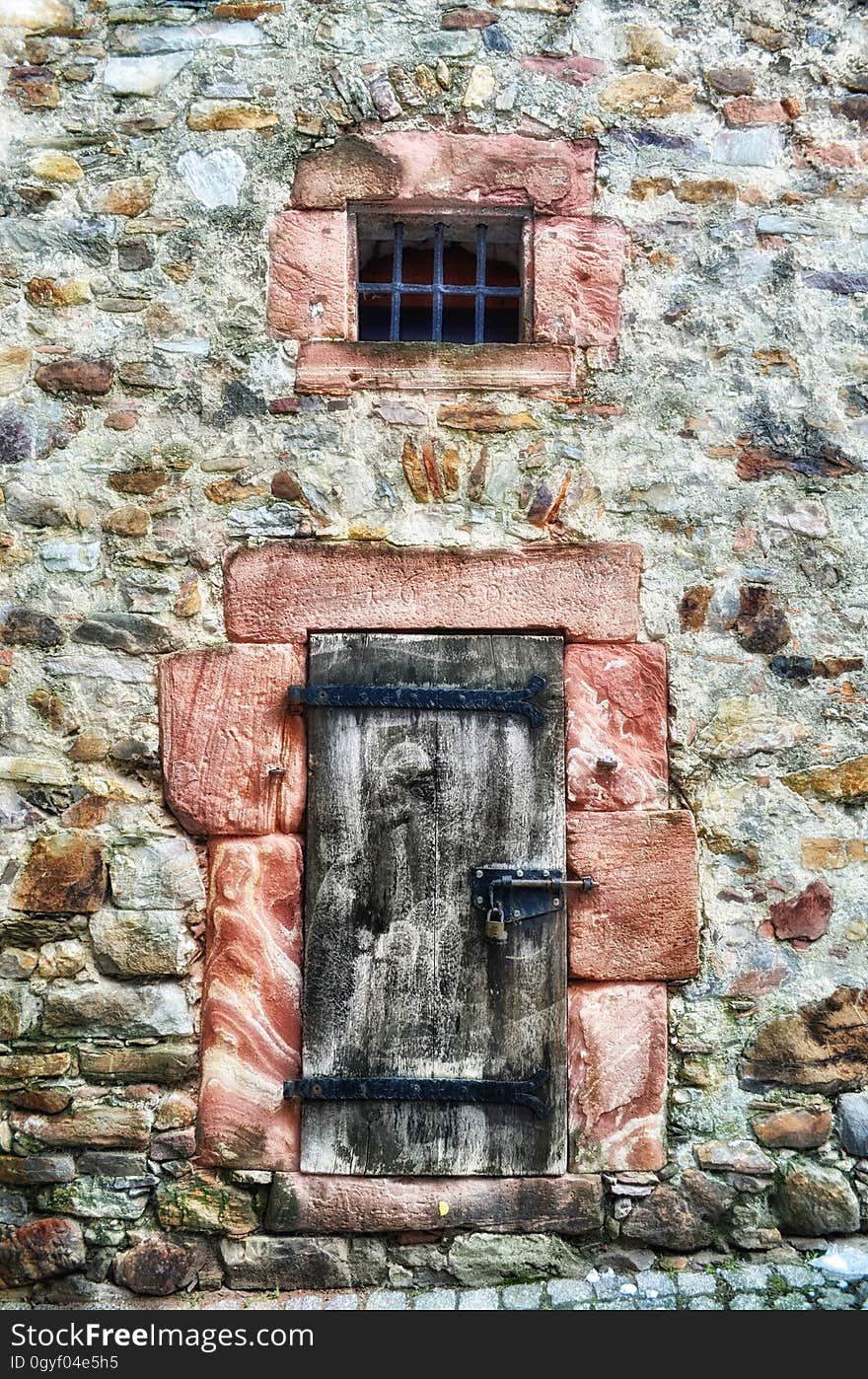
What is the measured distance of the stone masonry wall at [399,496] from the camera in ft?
11.6

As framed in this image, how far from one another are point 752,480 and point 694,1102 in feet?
6.05

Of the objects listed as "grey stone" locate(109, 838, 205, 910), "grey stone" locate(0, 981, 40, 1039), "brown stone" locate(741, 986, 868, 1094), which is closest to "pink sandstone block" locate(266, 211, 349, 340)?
"grey stone" locate(109, 838, 205, 910)

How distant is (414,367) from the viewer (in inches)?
149

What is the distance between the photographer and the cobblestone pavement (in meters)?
3.38

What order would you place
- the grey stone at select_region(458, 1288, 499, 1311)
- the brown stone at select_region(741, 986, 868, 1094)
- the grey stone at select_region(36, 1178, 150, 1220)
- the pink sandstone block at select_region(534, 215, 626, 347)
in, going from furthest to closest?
1. the pink sandstone block at select_region(534, 215, 626, 347)
2. the brown stone at select_region(741, 986, 868, 1094)
3. the grey stone at select_region(36, 1178, 150, 1220)
4. the grey stone at select_region(458, 1288, 499, 1311)

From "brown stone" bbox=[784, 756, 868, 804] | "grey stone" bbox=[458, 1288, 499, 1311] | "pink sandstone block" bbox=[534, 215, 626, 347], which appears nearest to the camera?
"grey stone" bbox=[458, 1288, 499, 1311]

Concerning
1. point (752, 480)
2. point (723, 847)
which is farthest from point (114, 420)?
point (723, 847)

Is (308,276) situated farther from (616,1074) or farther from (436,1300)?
(436,1300)

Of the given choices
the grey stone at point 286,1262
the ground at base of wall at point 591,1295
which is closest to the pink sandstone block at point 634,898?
the ground at base of wall at point 591,1295

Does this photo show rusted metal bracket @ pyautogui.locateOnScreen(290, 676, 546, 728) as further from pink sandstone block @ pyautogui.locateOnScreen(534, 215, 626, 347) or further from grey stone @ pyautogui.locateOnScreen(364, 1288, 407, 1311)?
grey stone @ pyautogui.locateOnScreen(364, 1288, 407, 1311)

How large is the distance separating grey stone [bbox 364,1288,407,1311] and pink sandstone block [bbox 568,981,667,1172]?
0.59m

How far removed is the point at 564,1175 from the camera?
3.53m

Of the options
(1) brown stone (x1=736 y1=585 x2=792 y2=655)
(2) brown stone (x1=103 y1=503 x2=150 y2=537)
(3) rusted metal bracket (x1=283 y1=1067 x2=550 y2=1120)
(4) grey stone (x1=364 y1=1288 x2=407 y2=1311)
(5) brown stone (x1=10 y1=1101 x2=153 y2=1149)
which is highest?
(2) brown stone (x1=103 y1=503 x2=150 y2=537)

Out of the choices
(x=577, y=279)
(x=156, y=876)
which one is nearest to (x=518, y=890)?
(x=156, y=876)
